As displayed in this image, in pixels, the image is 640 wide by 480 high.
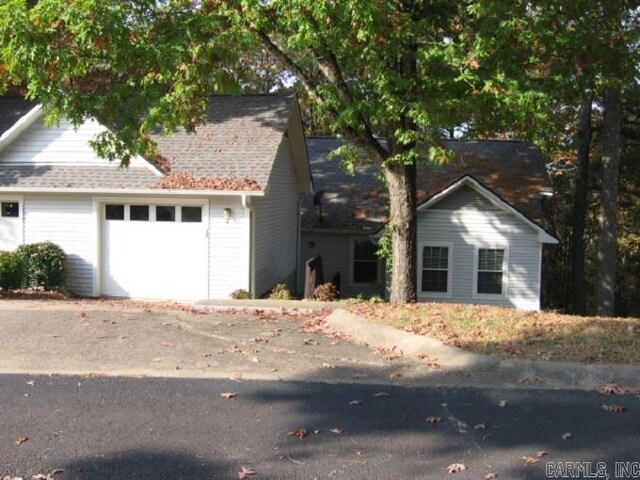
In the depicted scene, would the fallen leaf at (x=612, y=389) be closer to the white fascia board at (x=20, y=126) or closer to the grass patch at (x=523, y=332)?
the grass patch at (x=523, y=332)

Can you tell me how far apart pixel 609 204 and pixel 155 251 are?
44.6ft

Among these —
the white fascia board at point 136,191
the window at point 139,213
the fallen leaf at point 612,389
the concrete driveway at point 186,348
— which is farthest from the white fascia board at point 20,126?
the fallen leaf at point 612,389

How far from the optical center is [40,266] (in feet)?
50.2

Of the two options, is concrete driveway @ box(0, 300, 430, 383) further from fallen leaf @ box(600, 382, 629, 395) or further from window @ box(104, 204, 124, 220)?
window @ box(104, 204, 124, 220)

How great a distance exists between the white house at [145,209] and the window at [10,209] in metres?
0.02

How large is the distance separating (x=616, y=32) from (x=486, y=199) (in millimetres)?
7580

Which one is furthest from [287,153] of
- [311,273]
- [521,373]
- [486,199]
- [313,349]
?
[521,373]

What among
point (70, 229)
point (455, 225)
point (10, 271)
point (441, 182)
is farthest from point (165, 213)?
point (441, 182)

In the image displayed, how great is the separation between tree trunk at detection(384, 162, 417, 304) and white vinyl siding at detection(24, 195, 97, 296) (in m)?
7.40

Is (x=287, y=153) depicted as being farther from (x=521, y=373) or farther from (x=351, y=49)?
(x=521, y=373)

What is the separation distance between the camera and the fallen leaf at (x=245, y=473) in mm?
4617

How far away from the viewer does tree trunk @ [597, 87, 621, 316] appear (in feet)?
65.2

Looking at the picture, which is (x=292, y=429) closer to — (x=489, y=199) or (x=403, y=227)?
(x=403, y=227)

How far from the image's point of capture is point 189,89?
1079 cm
